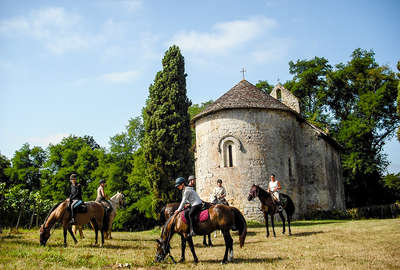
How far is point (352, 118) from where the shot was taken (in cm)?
3525

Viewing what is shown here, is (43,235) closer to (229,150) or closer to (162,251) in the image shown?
(162,251)

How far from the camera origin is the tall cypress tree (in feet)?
59.4

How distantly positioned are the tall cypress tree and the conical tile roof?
3095 millimetres

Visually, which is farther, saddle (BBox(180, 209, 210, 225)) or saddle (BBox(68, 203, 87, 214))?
saddle (BBox(68, 203, 87, 214))

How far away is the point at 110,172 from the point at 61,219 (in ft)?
82.1

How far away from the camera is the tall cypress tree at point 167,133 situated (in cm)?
1809

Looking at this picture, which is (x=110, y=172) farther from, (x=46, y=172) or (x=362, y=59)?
(x=362, y=59)

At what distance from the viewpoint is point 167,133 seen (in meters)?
18.6

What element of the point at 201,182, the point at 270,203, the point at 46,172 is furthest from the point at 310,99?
the point at 46,172

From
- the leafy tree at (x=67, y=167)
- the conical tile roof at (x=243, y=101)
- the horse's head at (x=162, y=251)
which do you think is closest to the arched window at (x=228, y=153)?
the conical tile roof at (x=243, y=101)

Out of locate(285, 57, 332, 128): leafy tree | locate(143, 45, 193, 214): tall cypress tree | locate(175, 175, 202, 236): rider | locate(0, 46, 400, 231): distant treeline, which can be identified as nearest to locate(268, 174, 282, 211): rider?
locate(175, 175, 202, 236): rider

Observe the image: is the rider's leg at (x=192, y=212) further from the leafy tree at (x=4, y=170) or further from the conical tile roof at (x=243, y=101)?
the leafy tree at (x=4, y=170)

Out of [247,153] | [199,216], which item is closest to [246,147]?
[247,153]

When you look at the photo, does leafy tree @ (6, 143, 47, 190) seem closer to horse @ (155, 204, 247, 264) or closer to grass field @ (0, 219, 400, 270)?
grass field @ (0, 219, 400, 270)
